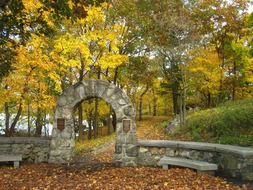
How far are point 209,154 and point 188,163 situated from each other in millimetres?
628

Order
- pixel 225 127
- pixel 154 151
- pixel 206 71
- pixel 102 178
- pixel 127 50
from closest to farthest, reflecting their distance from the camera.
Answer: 1. pixel 102 178
2. pixel 154 151
3. pixel 225 127
4. pixel 206 71
5. pixel 127 50

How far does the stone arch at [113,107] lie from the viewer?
1019cm

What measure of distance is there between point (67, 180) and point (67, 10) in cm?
393

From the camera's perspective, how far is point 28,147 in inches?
417


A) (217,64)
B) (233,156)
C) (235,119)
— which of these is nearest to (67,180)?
(233,156)

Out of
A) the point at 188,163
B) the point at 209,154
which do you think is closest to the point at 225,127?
the point at 209,154

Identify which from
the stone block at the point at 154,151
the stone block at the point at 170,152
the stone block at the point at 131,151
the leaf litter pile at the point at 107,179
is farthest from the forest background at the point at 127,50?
the stone block at the point at 170,152

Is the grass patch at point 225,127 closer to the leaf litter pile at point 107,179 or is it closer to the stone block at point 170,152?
the stone block at point 170,152

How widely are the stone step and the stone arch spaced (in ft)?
3.81

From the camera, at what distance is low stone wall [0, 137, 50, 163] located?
10.4 meters

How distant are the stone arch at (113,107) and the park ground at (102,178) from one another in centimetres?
48

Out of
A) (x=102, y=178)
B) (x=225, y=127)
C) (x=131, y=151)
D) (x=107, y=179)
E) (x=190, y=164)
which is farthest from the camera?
(x=225, y=127)

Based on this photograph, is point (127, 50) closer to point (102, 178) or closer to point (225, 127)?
point (225, 127)

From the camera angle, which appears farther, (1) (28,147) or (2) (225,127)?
(2) (225,127)
